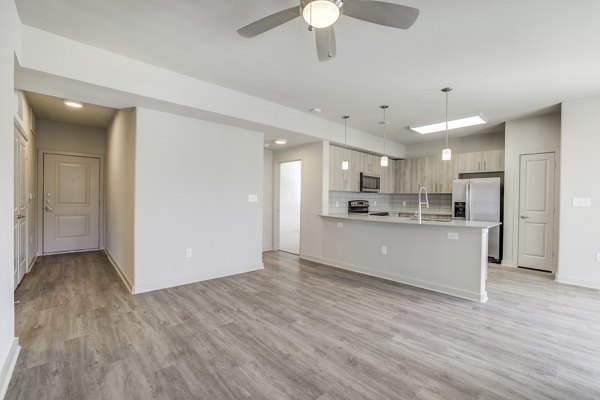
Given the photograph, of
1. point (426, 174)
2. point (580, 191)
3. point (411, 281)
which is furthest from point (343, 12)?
point (426, 174)

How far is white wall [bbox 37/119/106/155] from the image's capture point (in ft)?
17.6

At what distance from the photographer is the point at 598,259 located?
3820 mm

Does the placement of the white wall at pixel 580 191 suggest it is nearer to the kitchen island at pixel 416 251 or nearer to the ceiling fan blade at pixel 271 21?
the kitchen island at pixel 416 251

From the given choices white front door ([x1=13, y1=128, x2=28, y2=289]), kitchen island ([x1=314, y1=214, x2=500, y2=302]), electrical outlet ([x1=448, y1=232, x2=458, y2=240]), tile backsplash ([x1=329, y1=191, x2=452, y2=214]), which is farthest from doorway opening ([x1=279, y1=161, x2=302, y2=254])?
white front door ([x1=13, y1=128, x2=28, y2=289])

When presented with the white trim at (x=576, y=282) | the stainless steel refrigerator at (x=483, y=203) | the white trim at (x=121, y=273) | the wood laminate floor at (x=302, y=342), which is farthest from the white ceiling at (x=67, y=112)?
the white trim at (x=576, y=282)

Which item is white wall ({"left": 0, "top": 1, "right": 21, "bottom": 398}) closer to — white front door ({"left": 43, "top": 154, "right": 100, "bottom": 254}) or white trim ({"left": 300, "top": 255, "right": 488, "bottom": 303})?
white trim ({"left": 300, "top": 255, "right": 488, "bottom": 303})

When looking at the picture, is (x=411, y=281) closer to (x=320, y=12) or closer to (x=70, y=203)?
(x=320, y=12)

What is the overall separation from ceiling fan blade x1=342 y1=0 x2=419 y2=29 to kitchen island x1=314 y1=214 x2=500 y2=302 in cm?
254

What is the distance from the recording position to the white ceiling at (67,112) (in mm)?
4180

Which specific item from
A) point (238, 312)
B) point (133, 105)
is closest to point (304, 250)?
point (238, 312)

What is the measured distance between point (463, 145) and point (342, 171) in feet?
9.62

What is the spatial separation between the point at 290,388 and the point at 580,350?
2395 mm

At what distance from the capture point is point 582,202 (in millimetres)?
3922

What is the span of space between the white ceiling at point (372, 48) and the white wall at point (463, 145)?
71.8 inches
